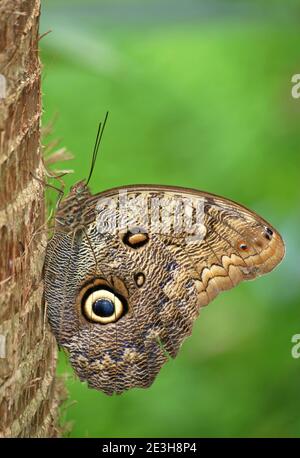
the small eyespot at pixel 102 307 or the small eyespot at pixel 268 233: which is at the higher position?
the small eyespot at pixel 268 233

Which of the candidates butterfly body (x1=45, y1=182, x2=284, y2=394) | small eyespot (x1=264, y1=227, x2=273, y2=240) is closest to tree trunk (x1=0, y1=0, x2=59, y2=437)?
butterfly body (x1=45, y1=182, x2=284, y2=394)

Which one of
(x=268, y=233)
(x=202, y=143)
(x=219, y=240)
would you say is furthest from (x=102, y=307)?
(x=202, y=143)

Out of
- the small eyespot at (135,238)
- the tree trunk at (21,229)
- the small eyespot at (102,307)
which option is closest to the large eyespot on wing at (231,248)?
the small eyespot at (135,238)

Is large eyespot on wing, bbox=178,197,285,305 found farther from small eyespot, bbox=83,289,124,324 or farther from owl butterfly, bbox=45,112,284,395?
small eyespot, bbox=83,289,124,324

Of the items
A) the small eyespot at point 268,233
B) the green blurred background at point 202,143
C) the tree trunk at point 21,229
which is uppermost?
the green blurred background at point 202,143

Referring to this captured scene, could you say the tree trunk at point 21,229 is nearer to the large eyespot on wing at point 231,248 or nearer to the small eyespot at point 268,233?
the large eyespot on wing at point 231,248

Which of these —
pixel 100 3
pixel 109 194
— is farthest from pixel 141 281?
pixel 100 3
